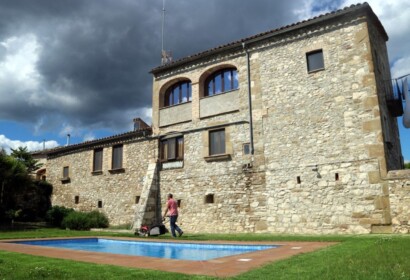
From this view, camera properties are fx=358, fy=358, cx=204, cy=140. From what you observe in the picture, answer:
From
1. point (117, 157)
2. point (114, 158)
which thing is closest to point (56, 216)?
point (114, 158)

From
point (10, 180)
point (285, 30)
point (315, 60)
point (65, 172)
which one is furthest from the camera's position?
point (65, 172)

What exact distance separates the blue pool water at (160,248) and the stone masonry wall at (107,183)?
20.2 ft

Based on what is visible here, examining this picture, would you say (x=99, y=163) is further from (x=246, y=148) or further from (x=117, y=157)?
(x=246, y=148)

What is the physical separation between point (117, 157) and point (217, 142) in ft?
23.2

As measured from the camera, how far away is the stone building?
12.5 meters

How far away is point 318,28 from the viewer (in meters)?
14.2

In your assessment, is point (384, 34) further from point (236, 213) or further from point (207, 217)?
point (207, 217)

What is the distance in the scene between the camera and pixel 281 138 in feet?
47.3

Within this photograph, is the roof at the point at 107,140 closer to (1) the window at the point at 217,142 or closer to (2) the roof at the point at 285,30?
(2) the roof at the point at 285,30

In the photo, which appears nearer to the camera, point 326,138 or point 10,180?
point 326,138

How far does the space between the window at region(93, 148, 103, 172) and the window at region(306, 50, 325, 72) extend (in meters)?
13.2

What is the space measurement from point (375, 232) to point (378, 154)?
2.60 metres

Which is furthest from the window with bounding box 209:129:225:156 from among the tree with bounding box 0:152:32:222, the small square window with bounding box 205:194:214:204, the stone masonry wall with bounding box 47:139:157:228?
the tree with bounding box 0:152:32:222

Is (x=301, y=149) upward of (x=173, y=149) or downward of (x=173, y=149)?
downward
